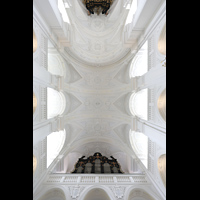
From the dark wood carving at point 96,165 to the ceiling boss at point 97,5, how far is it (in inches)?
525

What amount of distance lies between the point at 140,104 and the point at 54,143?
7.63m

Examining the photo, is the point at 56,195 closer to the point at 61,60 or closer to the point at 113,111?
the point at 113,111

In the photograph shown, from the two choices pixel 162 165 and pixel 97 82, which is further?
pixel 97 82

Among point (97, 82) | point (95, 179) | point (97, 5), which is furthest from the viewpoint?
point (97, 82)

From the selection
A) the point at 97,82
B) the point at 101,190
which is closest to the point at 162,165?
the point at 101,190

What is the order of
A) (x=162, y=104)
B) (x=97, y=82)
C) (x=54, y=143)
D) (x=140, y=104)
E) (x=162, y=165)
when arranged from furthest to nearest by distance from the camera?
(x=97, y=82)
(x=54, y=143)
(x=140, y=104)
(x=162, y=165)
(x=162, y=104)

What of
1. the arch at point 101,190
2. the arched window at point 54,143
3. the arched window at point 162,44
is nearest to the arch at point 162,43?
Result: the arched window at point 162,44

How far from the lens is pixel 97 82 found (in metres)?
11.6

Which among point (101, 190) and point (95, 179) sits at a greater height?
point (95, 179)

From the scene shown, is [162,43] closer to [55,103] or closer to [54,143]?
[55,103]

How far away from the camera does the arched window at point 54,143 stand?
8278 millimetres

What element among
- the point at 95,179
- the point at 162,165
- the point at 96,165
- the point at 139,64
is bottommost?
the point at 96,165
